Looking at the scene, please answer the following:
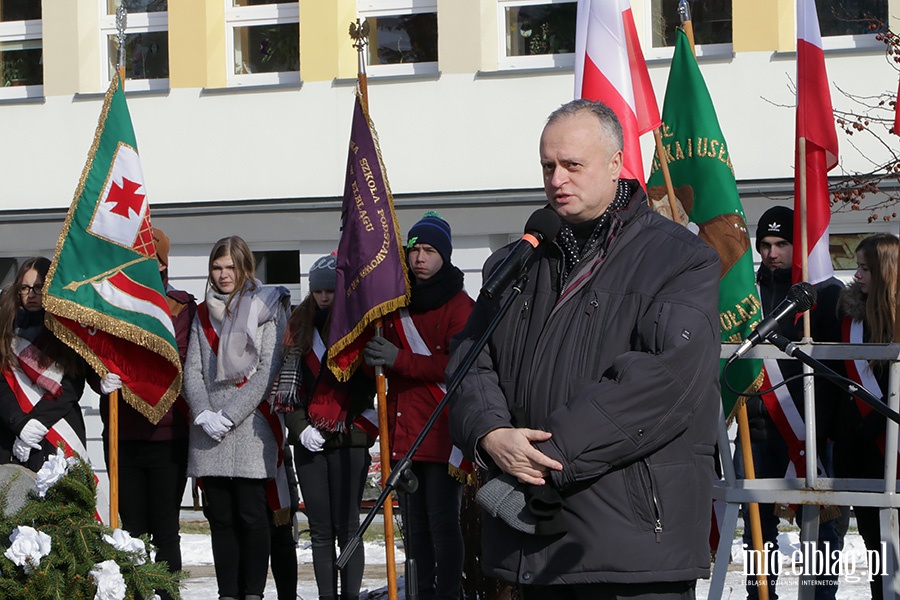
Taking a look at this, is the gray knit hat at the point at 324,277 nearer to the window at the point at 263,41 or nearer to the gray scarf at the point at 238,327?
the gray scarf at the point at 238,327

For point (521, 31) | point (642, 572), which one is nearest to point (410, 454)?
point (642, 572)

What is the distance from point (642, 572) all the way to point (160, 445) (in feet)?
12.9

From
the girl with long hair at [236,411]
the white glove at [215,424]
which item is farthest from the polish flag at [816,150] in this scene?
the white glove at [215,424]

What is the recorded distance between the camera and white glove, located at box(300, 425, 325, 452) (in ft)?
21.6

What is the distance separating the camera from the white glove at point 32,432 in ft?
22.3

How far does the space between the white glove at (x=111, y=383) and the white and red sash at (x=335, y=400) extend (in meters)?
0.96

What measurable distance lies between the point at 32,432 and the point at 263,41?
22.5ft

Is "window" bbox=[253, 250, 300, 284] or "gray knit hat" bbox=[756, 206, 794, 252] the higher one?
"gray knit hat" bbox=[756, 206, 794, 252]

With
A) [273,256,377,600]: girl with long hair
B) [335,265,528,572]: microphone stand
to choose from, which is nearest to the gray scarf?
[273,256,377,600]: girl with long hair

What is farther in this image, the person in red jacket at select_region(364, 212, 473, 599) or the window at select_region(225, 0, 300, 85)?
the window at select_region(225, 0, 300, 85)

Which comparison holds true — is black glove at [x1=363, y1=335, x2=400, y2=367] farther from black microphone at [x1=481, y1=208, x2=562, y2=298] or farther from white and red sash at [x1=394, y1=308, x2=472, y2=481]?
black microphone at [x1=481, y1=208, x2=562, y2=298]

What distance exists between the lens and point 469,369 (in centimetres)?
363

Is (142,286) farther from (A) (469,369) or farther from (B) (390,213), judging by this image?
(A) (469,369)

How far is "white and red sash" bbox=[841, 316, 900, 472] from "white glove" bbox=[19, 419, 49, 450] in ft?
13.4
